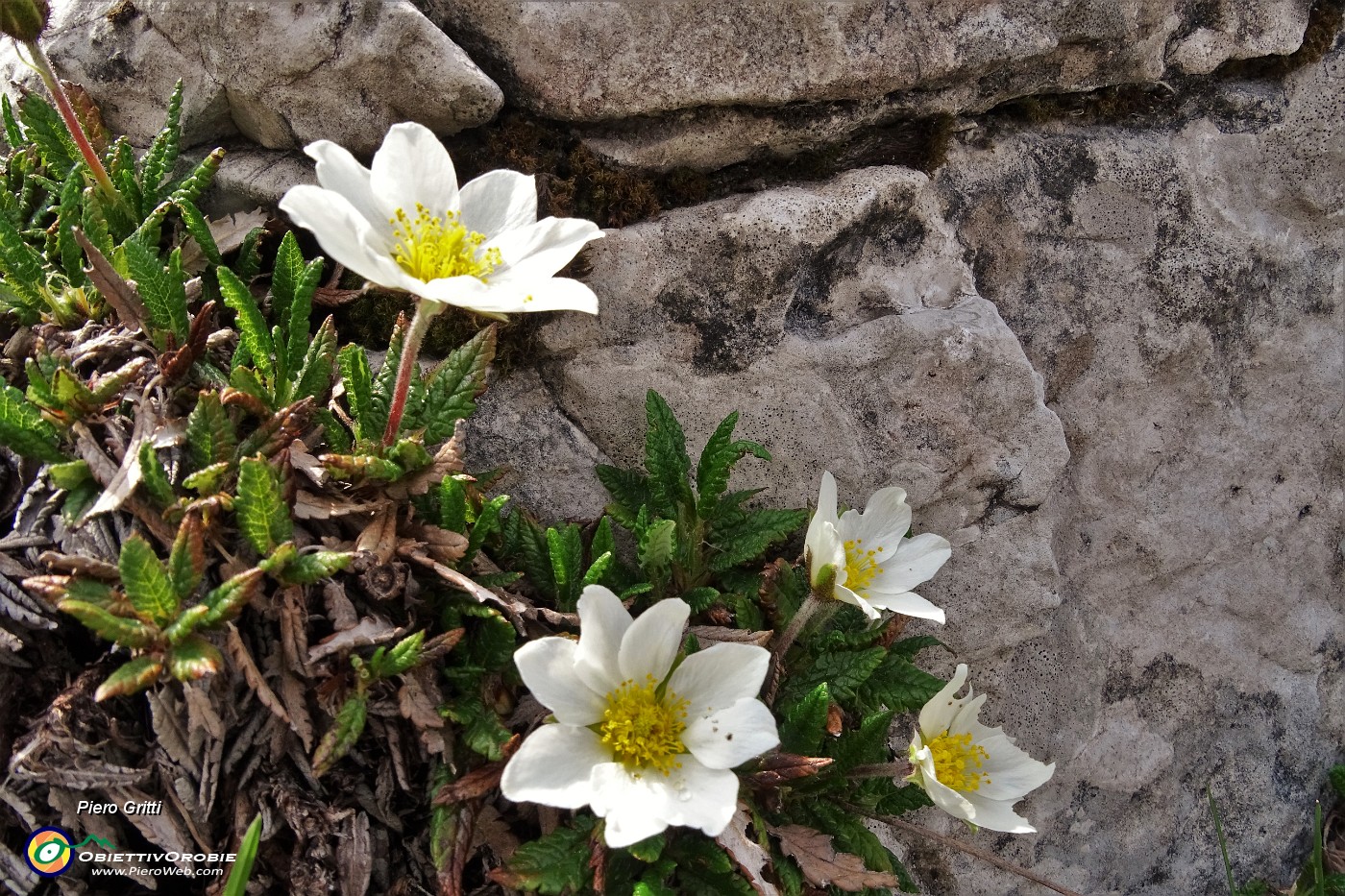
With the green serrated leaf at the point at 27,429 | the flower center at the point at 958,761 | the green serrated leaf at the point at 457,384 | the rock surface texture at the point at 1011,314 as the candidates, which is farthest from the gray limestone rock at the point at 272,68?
the flower center at the point at 958,761

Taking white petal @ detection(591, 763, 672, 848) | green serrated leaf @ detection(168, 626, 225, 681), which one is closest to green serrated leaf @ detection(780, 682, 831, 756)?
white petal @ detection(591, 763, 672, 848)

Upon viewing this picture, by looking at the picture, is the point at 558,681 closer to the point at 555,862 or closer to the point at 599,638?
the point at 599,638

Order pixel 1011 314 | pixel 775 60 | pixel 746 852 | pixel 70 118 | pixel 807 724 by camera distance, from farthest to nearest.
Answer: pixel 1011 314
pixel 775 60
pixel 70 118
pixel 807 724
pixel 746 852

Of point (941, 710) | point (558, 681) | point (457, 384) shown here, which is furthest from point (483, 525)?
point (941, 710)

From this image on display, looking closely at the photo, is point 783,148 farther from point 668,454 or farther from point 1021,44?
point 668,454

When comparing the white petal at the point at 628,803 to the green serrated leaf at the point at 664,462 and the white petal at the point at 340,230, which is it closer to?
the green serrated leaf at the point at 664,462

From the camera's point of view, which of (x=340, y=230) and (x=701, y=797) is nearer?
(x=340, y=230)

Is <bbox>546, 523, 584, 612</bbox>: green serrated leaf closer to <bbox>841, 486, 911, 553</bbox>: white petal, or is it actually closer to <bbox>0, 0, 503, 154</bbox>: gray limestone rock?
<bbox>841, 486, 911, 553</bbox>: white petal
